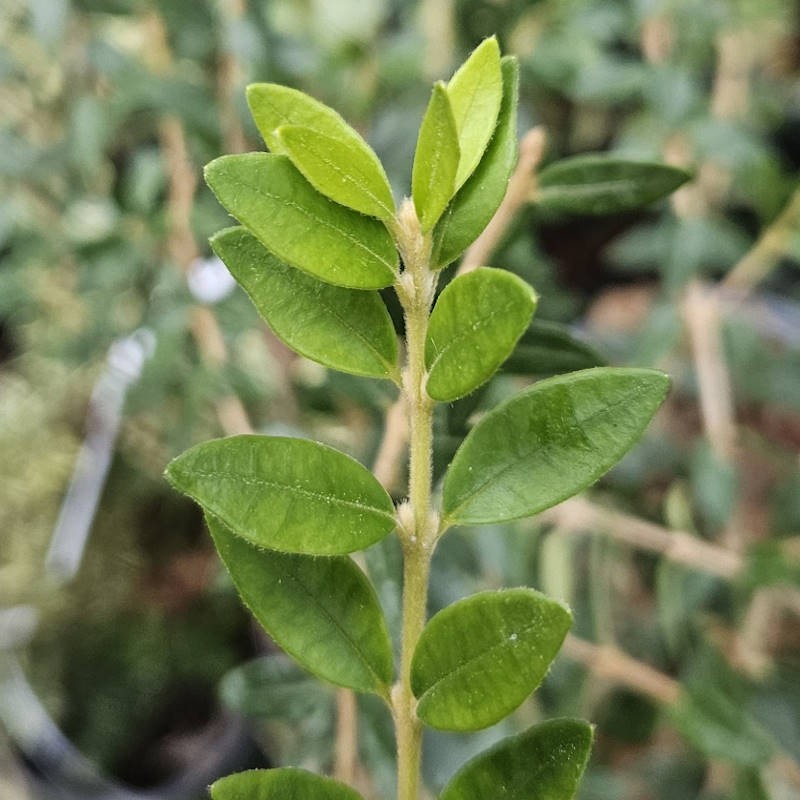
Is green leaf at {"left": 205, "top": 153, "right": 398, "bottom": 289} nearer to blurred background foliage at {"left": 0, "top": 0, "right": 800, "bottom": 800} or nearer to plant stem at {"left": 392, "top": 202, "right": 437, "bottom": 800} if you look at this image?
plant stem at {"left": 392, "top": 202, "right": 437, "bottom": 800}

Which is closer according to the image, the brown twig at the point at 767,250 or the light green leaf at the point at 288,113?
the light green leaf at the point at 288,113

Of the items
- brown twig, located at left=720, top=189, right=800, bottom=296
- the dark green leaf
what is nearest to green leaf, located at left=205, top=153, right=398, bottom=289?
the dark green leaf

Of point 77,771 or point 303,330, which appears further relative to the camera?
point 77,771

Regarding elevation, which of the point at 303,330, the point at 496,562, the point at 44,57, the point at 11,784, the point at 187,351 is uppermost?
the point at 44,57

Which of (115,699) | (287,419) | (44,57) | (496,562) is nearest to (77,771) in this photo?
(115,699)

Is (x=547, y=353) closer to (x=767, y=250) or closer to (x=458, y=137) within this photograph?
(x=458, y=137)

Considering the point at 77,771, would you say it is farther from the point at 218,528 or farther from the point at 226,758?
the point at 218,528

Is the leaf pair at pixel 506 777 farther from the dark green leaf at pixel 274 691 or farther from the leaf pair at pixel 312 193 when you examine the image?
the dark green leaf at pixel 274 691

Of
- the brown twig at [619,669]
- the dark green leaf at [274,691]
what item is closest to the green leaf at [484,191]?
the dark green leaf at [274,691]
